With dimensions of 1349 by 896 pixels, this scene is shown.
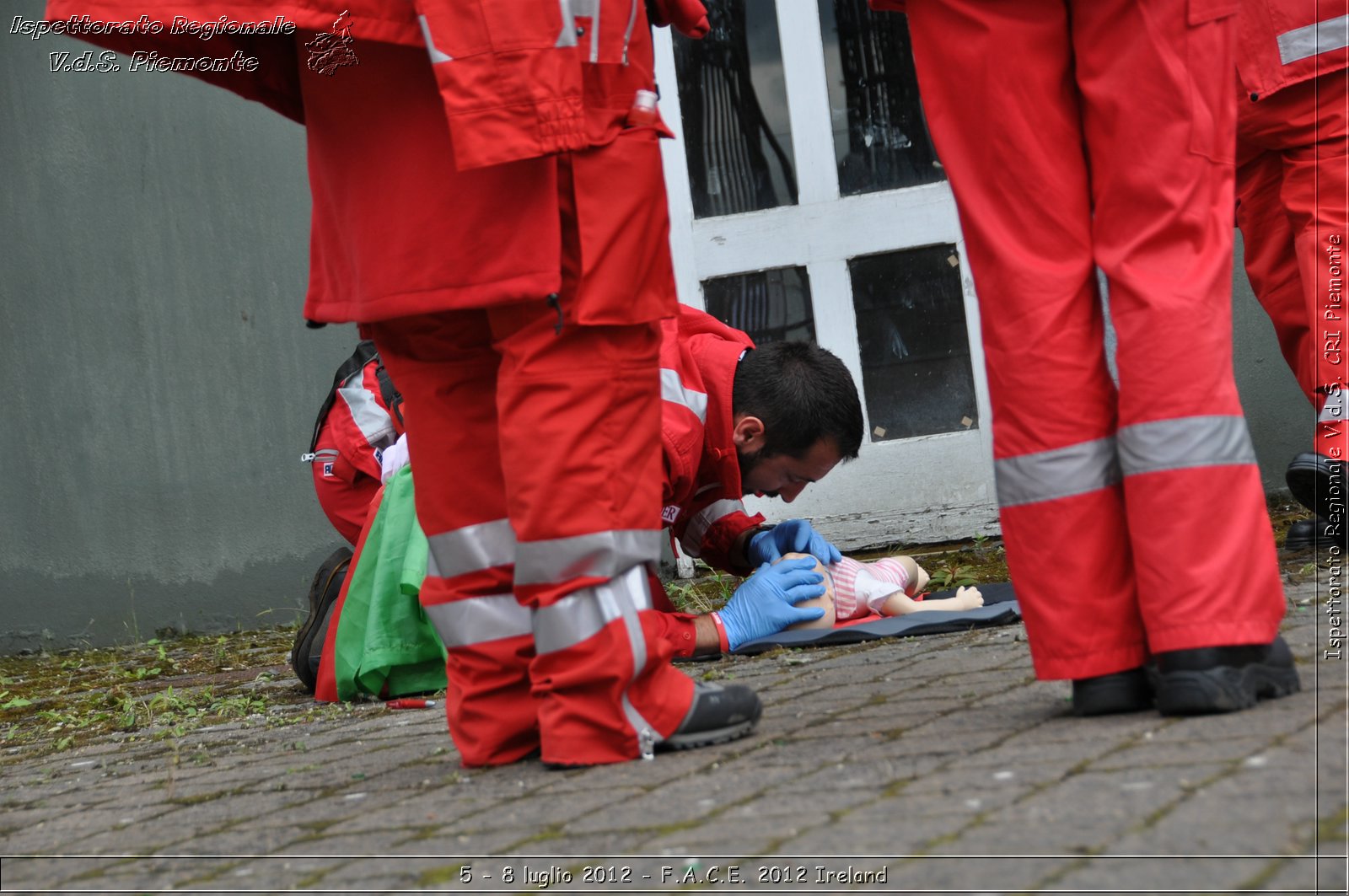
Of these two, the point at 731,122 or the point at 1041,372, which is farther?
the point at 731,122

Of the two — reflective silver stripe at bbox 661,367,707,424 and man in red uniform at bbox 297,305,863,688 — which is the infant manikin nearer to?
man in red uniform at bbox 297,305,863,688

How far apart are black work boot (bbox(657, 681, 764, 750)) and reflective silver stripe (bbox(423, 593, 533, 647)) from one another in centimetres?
28

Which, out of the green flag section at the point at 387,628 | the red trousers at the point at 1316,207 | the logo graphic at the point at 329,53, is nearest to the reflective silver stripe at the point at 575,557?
the logo graphic at the point at 329,53

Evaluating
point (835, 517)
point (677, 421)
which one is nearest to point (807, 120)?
point (835, 517)

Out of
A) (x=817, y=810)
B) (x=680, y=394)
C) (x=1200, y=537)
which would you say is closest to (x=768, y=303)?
(x=680, y=394)

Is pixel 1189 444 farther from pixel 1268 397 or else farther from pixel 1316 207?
pixel 1268 397

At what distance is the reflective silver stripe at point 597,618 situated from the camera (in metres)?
2.17

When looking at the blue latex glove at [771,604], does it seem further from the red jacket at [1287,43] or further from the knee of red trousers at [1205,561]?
the knee of red trousers at [1205,561]

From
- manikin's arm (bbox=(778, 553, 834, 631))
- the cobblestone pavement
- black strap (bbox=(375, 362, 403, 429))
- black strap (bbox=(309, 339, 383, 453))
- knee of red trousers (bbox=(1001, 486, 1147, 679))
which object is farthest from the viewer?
black strap (bbox=(309, 339, 383, 453))

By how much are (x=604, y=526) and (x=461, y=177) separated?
561 mm

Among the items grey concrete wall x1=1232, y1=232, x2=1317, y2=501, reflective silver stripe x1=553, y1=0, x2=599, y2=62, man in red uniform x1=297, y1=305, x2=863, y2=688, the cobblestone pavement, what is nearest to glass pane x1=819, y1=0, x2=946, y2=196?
grey concrete wall x1=1232, y1=232, x2=1317, y2=501

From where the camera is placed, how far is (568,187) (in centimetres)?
219

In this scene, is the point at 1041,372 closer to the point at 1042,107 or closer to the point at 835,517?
the point at 1042,107

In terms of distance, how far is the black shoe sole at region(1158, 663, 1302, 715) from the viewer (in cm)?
194
